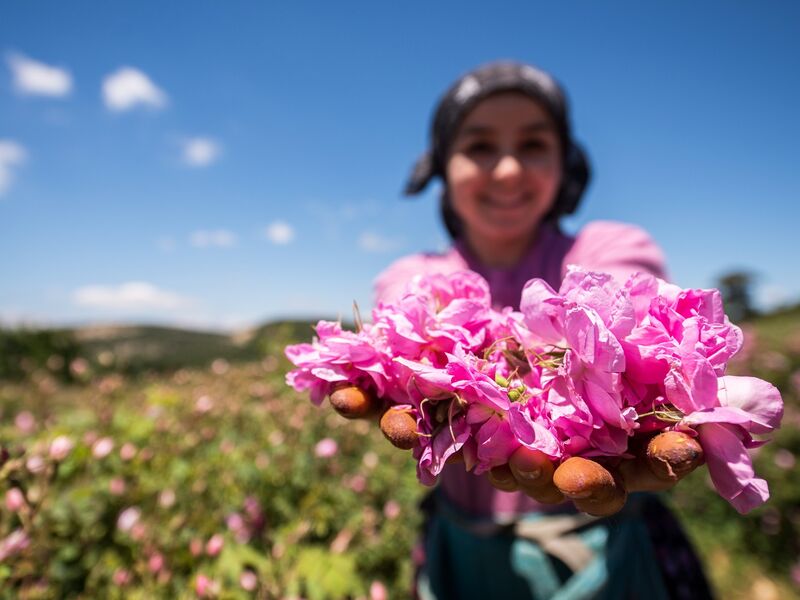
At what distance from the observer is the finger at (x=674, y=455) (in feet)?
1.46

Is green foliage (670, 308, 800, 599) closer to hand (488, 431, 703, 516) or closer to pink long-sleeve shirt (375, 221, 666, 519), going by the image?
pink long-sleeve shirt (375, 221, 666, 519)

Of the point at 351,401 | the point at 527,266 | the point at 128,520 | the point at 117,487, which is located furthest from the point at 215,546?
the point at 527,266

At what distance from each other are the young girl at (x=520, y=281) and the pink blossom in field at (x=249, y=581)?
45 centimetres

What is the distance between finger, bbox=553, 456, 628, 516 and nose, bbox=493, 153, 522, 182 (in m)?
0.90

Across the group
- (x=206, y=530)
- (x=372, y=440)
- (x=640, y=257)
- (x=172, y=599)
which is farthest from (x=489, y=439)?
(x=372, y=440)

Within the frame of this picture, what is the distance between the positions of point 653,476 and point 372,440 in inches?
103

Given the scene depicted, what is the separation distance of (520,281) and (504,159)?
32cm

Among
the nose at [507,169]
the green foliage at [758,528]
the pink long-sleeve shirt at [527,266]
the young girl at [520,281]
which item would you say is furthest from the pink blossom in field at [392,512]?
the green foliage at [758,528]

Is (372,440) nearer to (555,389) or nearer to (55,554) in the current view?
(55,554)

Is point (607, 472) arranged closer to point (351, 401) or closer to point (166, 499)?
point (351, 401)

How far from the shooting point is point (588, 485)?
0.46 metres

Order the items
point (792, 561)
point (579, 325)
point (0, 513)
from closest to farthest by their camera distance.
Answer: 1. point (579, 325)
2. point (0, 513)
3. point (792, 561)

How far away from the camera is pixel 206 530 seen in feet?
5.01

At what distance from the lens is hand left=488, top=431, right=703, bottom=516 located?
17.8 inches
